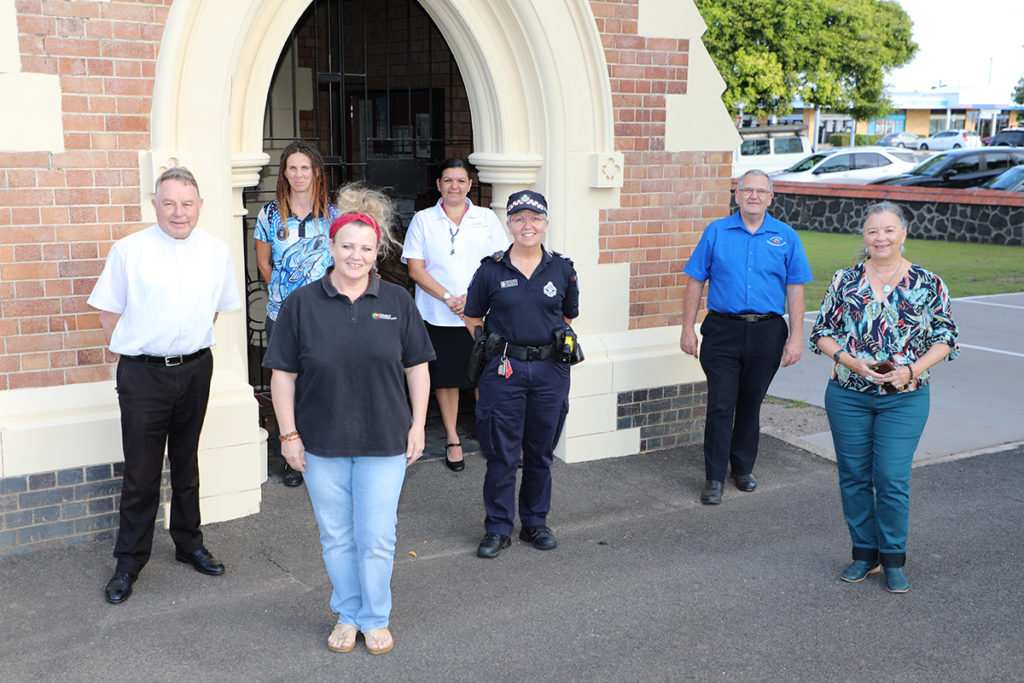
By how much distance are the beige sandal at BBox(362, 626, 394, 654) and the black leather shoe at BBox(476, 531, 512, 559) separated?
1003mm

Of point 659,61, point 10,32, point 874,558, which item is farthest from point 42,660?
point 659,61

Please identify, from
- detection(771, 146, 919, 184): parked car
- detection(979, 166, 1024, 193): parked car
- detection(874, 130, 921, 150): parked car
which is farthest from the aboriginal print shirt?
detection(874, 130, 921, 150): parked car

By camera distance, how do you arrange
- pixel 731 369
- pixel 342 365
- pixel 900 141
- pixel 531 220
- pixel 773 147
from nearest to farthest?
pixel 342 365, pixel 531 220, pixel 731 369, pixel 773 147, pixel 900 141

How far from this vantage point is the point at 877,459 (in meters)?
4.58

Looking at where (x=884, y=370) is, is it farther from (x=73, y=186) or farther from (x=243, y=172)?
(x=73, y=186)

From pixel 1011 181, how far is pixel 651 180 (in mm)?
17112

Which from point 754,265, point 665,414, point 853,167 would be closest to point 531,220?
point 754,265

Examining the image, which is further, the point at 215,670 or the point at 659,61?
the point at 659,61

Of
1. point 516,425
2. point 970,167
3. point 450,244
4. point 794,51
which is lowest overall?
point 516,425

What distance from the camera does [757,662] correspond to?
13.0ft

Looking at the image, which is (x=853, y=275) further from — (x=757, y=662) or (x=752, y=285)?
(x=757, y=662)

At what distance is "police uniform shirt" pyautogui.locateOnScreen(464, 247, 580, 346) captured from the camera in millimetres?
4840

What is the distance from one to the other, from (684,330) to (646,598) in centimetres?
199

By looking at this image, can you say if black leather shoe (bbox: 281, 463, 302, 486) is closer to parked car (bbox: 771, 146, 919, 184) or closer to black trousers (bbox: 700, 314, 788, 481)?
black trousers (bbox: 700, 314, 788, 481)
